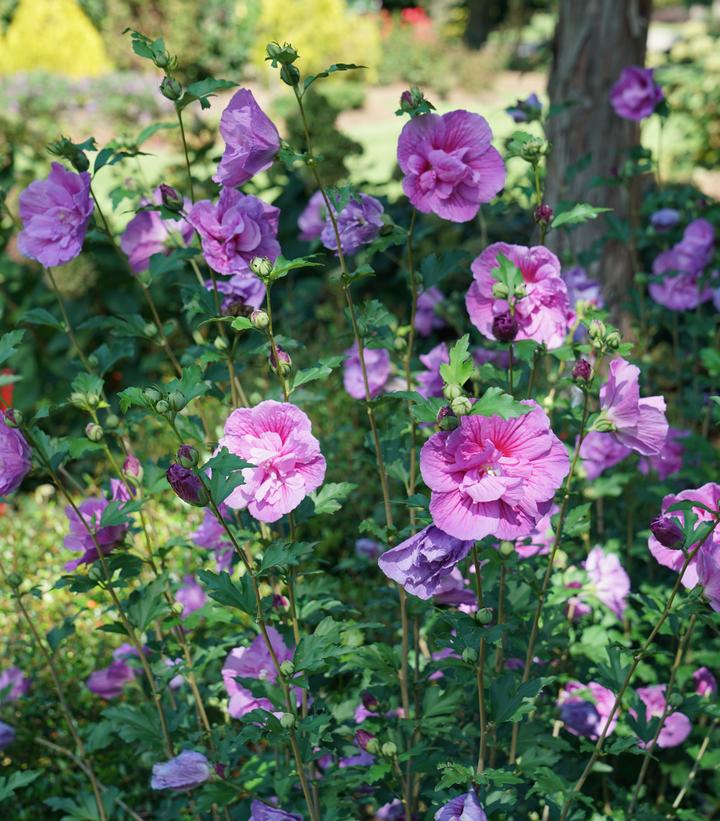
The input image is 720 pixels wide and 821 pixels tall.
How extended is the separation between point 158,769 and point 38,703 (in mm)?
962

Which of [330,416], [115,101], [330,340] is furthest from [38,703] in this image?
[115,101]

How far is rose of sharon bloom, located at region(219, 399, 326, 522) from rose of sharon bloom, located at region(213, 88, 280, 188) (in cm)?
39

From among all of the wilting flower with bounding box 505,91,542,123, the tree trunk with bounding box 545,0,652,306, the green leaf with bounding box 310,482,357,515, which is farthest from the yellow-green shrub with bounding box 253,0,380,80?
the green leaf with bounding box 310,482,357,515

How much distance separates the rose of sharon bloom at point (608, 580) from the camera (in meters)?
2.10

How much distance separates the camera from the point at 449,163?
141cm

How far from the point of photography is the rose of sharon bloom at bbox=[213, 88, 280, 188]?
1.42m

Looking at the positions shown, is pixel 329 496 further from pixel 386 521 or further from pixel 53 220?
pixel 53 220

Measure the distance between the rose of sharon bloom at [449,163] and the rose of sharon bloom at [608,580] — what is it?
991mm

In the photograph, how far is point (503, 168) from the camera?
1.46 meters

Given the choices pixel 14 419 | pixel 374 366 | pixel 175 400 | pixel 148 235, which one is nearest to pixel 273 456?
pixel 175 400

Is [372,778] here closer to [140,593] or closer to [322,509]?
[322,509]

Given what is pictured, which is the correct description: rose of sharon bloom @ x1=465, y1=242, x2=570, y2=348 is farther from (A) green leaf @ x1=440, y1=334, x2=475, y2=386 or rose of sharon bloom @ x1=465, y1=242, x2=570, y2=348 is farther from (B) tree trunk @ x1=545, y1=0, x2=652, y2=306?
(B) tree trunk @ x1=545, y1=0, x2=652, y2=306

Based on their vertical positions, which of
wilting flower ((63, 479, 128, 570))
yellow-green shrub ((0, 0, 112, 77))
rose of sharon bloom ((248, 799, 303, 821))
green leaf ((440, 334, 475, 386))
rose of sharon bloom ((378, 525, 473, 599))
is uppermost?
yellow-green shrub ((0, 0, 112, 77))

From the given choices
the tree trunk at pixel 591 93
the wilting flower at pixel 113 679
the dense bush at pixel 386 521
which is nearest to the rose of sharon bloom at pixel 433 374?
the dense bush at pixel 386 521
